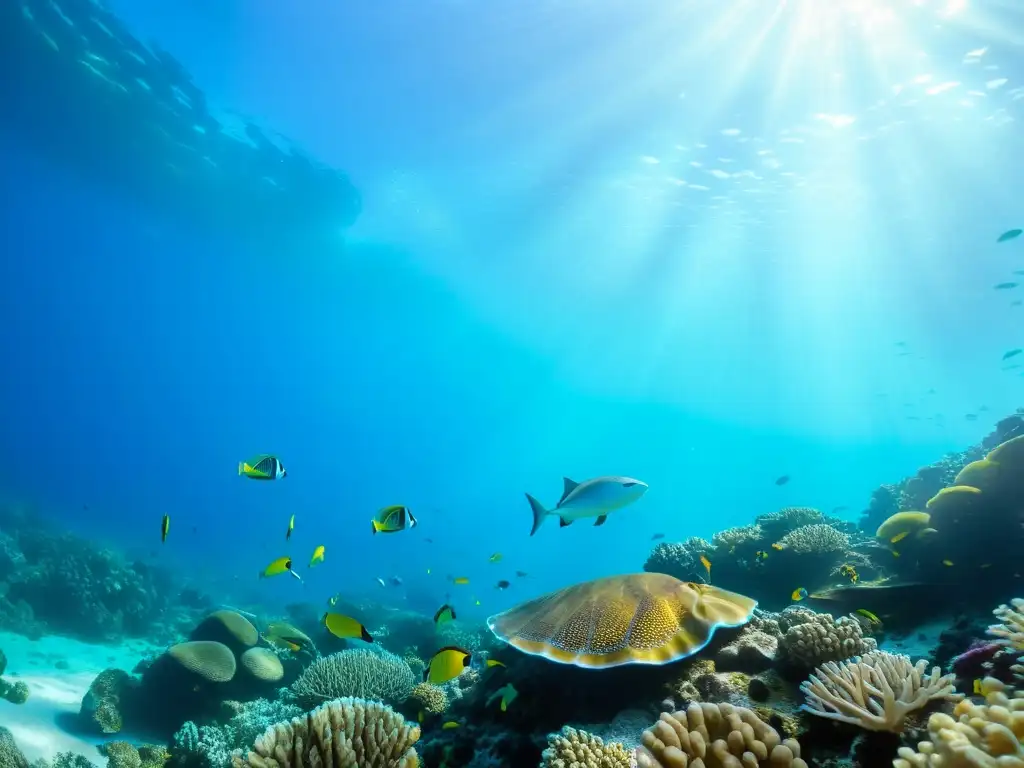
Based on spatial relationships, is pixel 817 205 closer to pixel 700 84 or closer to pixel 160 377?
pixel 700 84

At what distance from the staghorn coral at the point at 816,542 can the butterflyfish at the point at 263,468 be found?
8.63m

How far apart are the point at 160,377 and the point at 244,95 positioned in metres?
111

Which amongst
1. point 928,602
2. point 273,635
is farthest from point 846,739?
point 273,635

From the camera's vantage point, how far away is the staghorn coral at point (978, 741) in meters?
1.88

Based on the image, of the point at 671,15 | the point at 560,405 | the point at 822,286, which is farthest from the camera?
the point at 560,405

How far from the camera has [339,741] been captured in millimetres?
3531

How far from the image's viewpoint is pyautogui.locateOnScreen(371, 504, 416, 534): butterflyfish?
560 centimetres

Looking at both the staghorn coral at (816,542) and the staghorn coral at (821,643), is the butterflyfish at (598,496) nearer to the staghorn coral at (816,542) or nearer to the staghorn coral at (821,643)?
the staghorn coral at (821,643)

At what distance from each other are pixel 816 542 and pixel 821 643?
238 inches

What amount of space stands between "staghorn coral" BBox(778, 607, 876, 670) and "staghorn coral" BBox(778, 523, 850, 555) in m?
5.49

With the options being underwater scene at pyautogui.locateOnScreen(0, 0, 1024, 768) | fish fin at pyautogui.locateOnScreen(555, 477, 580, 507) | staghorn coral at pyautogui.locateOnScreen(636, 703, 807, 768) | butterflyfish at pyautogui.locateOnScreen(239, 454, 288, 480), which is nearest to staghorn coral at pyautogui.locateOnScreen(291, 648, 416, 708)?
underwater scene at pyautogui.locateOnScreen(0, 0, 1024, 768)

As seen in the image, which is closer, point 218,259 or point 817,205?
point 817,205

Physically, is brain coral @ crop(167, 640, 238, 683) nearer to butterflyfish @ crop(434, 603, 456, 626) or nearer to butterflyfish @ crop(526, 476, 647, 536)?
Result: butterflyfish @ crop(434, 603, 456, 626)

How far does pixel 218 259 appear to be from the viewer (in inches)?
2003
